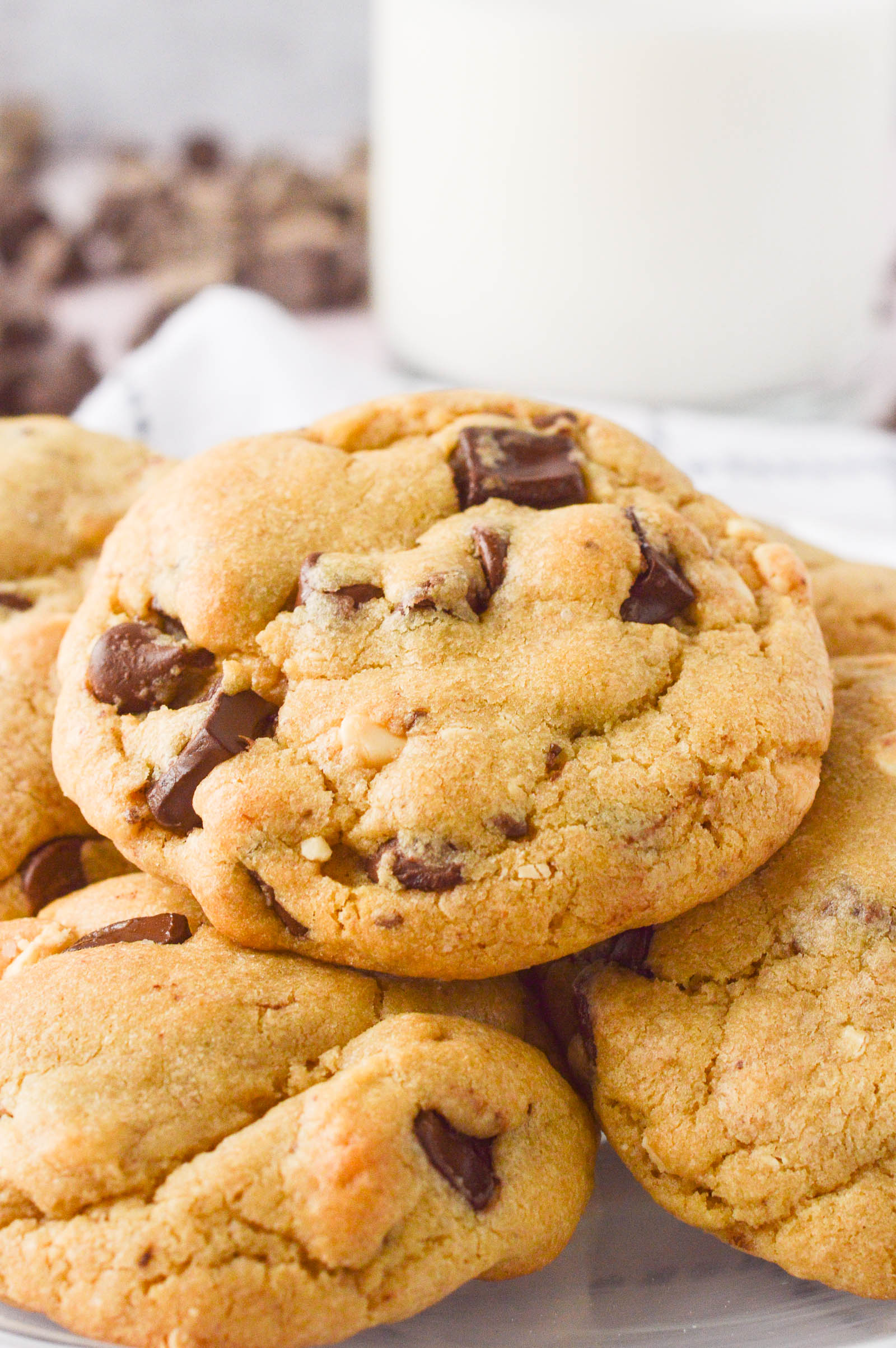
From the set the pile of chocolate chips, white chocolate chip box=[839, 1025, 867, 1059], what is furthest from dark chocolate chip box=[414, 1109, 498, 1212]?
the pile of chocolate chips

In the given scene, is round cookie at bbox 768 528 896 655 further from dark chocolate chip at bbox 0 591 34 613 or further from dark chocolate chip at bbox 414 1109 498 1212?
dark chocolate chip at bbox 0 591 34 613

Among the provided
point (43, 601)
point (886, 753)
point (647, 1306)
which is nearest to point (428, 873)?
point (647, 1306)

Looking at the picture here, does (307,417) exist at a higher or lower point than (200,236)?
higher

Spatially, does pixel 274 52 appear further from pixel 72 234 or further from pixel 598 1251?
pixel 598 1251

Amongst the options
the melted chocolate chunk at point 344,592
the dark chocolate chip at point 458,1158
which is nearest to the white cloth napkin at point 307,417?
the melted chocolate chunk at point 344,592

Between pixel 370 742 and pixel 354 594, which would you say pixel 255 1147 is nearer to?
pixel 370 742

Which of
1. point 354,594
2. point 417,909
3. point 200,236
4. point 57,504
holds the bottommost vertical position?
point 200,236

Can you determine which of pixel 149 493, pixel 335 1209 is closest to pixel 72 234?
pixel 149 493
